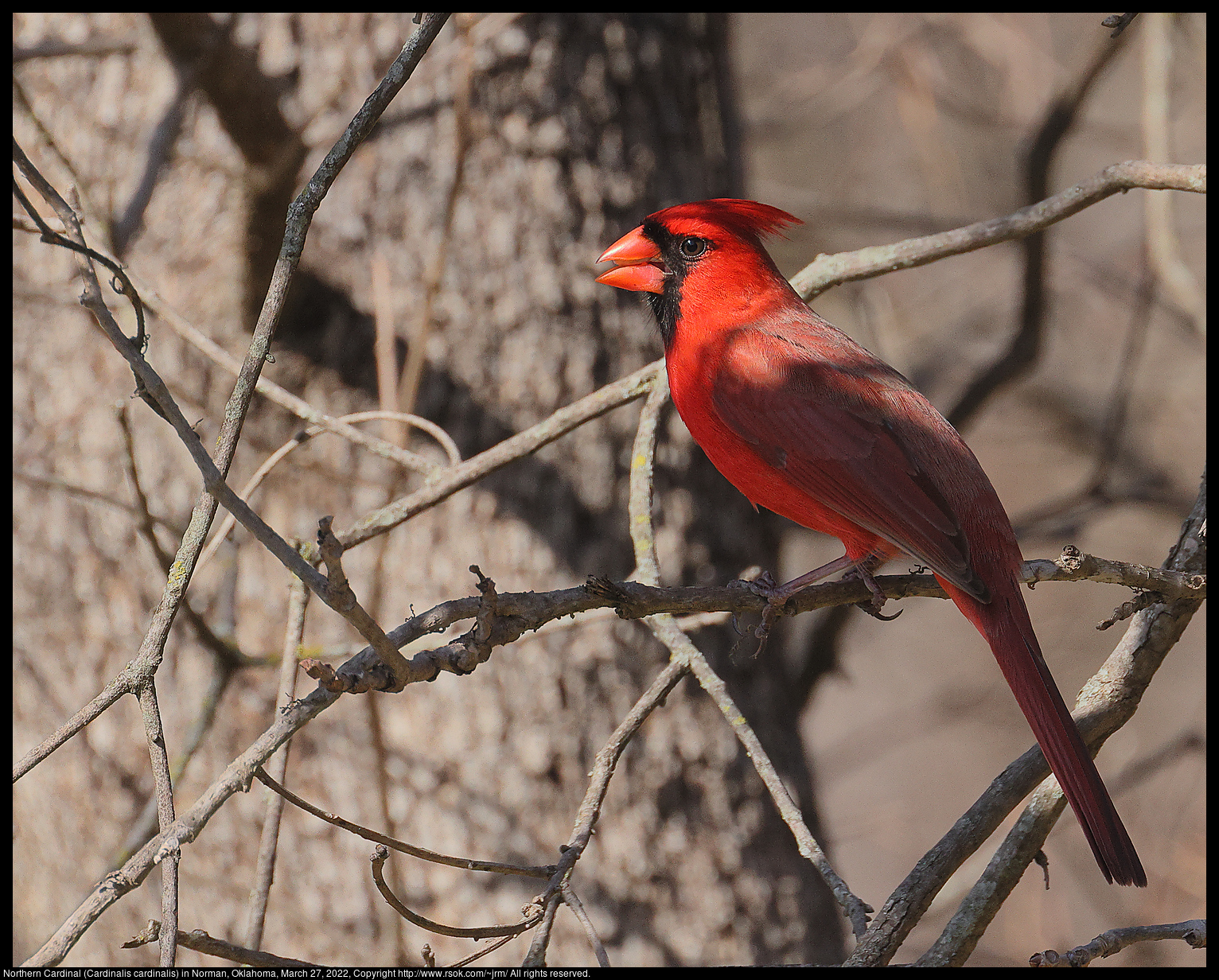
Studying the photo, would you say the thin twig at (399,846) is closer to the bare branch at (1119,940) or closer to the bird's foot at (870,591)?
the bare branch at (1119,940)

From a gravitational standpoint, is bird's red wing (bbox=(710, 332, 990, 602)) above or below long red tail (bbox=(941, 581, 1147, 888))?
above

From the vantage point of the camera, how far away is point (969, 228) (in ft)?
7.73

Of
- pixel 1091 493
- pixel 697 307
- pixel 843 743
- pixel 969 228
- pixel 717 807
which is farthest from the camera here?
pixel 843 743

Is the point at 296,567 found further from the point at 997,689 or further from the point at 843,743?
the point at 997,689

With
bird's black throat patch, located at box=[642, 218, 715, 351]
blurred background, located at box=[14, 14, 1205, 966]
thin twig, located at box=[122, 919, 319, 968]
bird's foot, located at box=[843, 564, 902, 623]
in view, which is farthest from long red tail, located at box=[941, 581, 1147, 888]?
thin twig, located at box=[122, 919, 319, 968]

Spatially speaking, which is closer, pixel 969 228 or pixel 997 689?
pixel 969 228

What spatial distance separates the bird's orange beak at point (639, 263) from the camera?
274 centimetres

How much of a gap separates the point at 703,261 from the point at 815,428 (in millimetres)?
627

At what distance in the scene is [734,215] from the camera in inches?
105

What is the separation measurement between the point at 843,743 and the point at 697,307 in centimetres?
420

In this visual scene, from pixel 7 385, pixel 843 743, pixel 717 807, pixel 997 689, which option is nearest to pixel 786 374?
pixel 717 807

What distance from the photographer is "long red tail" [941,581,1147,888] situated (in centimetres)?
172

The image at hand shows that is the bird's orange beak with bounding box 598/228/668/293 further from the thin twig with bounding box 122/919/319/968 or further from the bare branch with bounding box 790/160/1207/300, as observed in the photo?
the thin twig with bounding box 122/919/319/968

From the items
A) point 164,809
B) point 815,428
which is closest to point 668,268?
point 815,428
